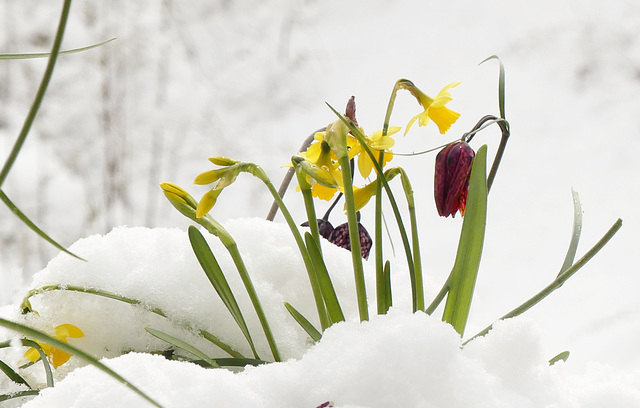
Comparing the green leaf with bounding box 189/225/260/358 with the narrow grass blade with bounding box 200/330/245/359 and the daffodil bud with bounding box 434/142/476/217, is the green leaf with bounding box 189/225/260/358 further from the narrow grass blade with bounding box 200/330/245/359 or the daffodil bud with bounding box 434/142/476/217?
the daffodil bud with bounding box 434/142/476/217

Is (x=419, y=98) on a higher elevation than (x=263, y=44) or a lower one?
lower

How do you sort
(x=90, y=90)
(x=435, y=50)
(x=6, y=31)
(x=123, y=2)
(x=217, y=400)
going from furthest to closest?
(x=435, y=50), (x=90, y=90), (x=123, y=2), (x=6, y=31), (x=217, y=400)

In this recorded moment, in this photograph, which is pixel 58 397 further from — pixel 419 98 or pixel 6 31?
pixel 6 31

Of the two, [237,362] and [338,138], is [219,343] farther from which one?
[338,138]

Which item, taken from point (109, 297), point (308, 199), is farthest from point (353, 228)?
point (109, 297)

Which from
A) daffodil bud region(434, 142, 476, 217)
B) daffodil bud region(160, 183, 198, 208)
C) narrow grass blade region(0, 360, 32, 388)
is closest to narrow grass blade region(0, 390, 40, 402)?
narrow grass blade region(0, 360, 32, 388)

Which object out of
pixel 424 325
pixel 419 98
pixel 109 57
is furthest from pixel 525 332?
pixel 109 57

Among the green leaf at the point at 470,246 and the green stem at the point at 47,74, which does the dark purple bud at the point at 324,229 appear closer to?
the green leaf at the point at 470,246
